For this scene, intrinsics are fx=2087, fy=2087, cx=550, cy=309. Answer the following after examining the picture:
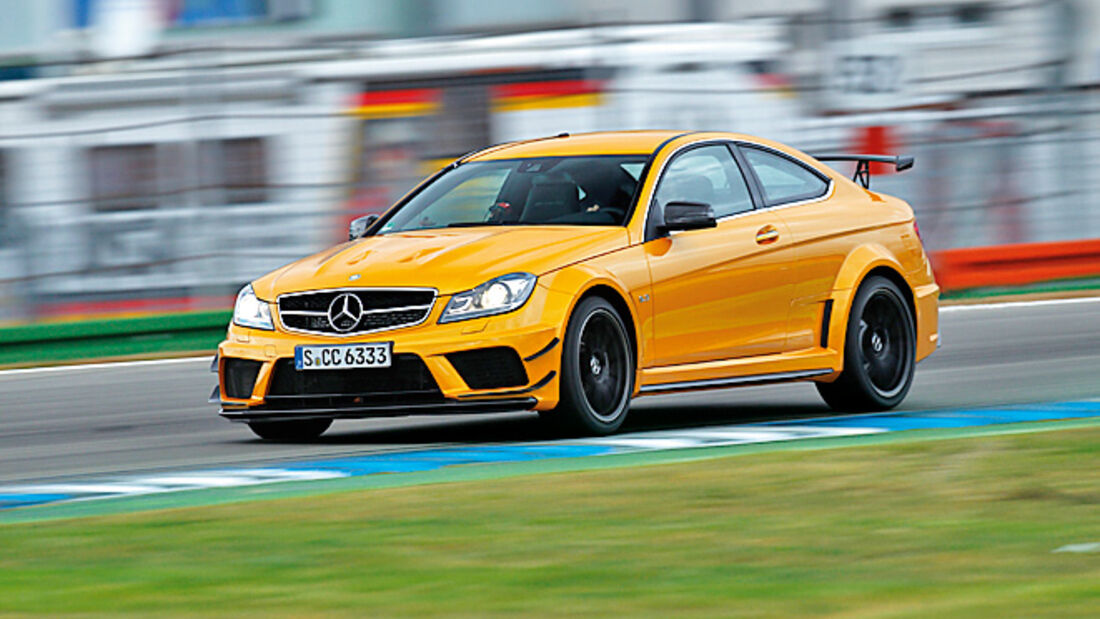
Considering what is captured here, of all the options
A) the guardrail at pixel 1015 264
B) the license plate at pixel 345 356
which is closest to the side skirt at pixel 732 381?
the license plate at pixel 345 356

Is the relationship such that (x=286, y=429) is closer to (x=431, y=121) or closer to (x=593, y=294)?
(x=593, y=294)

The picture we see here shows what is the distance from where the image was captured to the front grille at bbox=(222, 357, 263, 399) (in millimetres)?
9328

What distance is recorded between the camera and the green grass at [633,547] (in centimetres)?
517

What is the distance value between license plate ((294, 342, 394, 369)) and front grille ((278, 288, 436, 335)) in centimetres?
9

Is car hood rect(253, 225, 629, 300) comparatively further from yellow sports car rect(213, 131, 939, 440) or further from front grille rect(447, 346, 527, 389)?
front grille rect(447, 346, 527, 389)

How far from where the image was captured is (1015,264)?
62.2ft

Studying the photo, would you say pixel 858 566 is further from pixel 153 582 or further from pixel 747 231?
pixel 747 231

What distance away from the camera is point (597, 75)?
17.1 metres

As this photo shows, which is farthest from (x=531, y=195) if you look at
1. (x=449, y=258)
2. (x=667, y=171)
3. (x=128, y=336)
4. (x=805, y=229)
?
(x=128, y=336)

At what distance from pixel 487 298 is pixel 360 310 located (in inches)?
22.6

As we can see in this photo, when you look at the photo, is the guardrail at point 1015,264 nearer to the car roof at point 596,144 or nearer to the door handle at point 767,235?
the car roof at point 596,144

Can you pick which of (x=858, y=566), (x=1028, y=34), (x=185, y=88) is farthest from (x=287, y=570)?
(x=1028, y=34)

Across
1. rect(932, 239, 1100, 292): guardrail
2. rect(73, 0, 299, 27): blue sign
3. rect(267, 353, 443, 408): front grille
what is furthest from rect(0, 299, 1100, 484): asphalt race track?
rect(73, 0, 299, 27): blue sign

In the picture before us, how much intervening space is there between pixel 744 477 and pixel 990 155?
11895 millimetres
